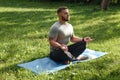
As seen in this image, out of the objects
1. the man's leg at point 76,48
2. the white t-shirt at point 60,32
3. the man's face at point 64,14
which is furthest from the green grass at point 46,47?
the man's face at point 64,14

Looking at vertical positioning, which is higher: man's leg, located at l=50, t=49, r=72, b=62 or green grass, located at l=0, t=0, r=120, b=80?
man's leg, located at l=50, t=49, r=72, b=62

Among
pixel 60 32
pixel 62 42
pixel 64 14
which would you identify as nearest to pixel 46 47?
pixel 62 42

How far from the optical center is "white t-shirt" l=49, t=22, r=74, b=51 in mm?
9530

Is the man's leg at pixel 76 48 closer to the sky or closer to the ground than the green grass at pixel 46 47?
closer to the sky

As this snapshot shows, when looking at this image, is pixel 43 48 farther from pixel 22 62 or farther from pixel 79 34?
pixel 79 34

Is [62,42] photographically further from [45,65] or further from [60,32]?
[45,65]

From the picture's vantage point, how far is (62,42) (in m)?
9.84

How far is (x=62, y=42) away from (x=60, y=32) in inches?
14.8

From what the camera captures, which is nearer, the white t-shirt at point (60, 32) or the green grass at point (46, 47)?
the green grass at point (46, 47)

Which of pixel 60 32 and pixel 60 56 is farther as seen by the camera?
pixel 60 32

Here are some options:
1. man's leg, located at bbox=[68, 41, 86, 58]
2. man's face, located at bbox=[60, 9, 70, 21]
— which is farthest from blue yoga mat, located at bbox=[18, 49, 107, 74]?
man's face, located at bbox=[60, 9, 70, 21]

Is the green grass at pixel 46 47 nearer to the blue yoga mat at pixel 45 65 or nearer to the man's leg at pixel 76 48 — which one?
the blue yoga mat at pixel 45 65

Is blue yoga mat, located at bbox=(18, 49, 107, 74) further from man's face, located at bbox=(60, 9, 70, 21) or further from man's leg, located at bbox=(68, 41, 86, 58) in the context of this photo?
man's face, located at bbox=(60, 9, 70, 21)

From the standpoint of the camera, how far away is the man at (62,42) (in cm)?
943
